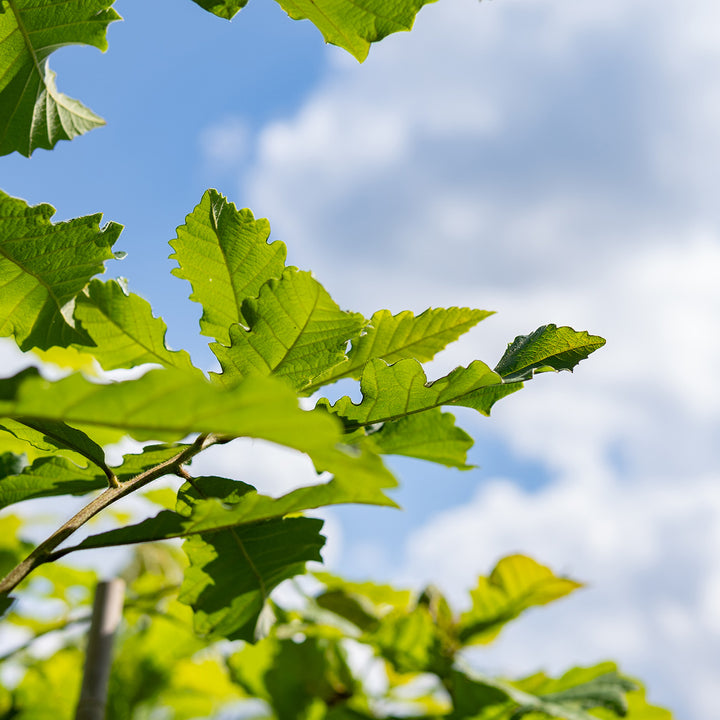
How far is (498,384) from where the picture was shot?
27.9 inches

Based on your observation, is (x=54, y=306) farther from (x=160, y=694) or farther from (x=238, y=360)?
(x=160, y=694)

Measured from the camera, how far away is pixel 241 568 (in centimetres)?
83

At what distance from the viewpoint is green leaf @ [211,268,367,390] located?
0.75m

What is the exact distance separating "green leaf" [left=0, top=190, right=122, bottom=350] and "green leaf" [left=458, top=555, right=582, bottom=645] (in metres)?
0.96

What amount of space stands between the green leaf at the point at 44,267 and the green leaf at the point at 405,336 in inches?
10.7

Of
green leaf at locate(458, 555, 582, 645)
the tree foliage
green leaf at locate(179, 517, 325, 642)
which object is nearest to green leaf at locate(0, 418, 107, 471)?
the tree foliage

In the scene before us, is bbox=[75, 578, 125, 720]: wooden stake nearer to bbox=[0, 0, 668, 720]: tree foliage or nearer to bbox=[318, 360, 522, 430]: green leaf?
bbox=[0, 0, 668, 720]: tree foliage

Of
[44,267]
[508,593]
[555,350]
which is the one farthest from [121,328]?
[508,593]

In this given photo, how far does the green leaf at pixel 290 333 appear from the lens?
75 centimetres

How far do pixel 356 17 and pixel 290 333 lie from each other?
32cm

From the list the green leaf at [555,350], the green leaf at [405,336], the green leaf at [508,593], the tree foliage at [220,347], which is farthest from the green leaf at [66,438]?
the green leaf at [508,593]

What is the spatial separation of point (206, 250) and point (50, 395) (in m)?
0.37

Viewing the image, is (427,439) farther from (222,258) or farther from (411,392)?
(222,258)

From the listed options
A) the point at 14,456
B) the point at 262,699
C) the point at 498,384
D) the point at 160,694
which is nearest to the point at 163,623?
the point at 160,694
